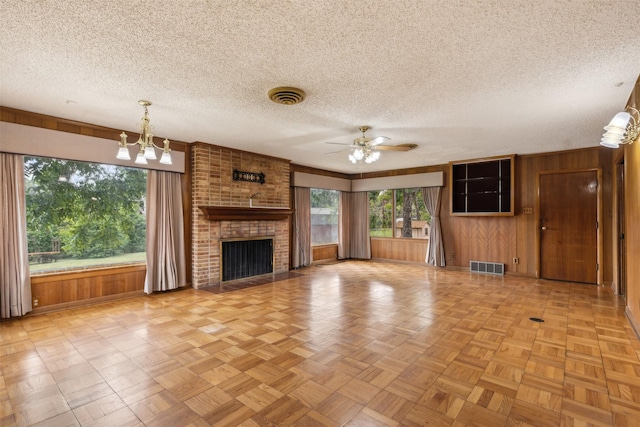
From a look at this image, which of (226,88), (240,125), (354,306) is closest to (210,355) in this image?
(354,306)

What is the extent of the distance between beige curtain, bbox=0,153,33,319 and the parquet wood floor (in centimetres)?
28

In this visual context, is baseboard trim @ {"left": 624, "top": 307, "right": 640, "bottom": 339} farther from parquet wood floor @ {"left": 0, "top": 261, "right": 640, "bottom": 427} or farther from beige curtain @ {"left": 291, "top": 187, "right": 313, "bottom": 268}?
beige curtain @ {"left": 291, "top": 187, "right": 313, "bottom": 268}

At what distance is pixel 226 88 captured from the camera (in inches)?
118

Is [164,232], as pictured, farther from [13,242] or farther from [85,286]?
[13,242]

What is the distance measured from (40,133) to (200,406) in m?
3.81

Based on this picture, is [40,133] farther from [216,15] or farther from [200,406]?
[200,406]

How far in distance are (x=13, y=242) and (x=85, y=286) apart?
3.16ft

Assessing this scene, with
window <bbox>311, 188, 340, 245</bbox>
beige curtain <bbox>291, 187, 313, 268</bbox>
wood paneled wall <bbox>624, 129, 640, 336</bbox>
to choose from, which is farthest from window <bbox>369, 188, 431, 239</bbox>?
wood paneled wall <bbox>624, 129, 640, 336</bbox>

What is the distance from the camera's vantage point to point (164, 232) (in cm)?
487

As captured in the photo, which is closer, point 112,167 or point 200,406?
point 200,406

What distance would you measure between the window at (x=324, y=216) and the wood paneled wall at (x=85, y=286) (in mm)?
4200

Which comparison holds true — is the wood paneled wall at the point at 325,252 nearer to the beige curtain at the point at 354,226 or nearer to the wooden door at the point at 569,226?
the beige curtain at the point at 354,226

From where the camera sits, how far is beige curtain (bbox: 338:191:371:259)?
28.3ft

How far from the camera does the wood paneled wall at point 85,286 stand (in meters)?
3.89
